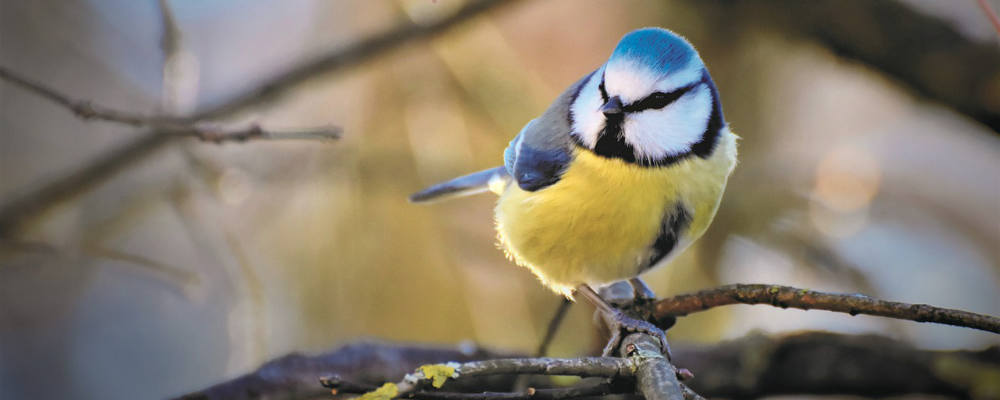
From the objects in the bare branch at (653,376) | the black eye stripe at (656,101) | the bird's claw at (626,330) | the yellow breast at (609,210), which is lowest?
the bare branch at (653,376)

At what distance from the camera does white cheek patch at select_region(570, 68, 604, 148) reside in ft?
3.54

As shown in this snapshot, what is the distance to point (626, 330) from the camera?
1.00m

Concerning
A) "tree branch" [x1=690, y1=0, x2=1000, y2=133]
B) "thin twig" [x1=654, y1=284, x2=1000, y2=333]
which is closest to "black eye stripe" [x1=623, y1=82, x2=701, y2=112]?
"thin twig" [x1=654, y1=284, x2=1000, y2=333]

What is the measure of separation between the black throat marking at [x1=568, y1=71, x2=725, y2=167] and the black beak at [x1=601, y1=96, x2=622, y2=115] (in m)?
0.02

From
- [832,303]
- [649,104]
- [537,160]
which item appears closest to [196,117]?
[537,160]

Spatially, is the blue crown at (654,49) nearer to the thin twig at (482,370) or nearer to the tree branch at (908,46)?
the thin twig at (482,370)

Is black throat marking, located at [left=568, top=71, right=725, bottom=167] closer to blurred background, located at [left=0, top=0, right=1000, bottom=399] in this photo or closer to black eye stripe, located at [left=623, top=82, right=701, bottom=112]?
black eye stripe, located at [left=623, top=82, right=701, bottom=112]

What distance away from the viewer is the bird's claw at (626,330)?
37.9 inches

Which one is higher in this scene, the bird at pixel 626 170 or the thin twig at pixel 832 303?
the bird at pixel 626 170

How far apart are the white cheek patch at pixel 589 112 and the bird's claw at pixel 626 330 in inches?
10.3

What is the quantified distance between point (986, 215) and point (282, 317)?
1.96 m

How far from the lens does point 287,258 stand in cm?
226

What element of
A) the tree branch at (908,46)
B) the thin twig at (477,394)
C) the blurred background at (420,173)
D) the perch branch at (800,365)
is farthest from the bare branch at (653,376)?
the tree branch at (908,46)

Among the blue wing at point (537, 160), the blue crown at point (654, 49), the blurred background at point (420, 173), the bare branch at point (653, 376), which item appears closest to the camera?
the bare branch at point (653, 376)
